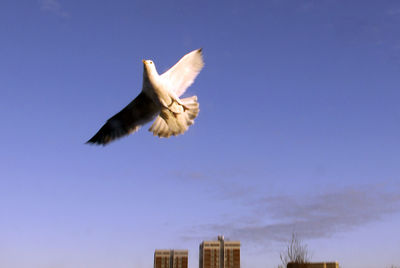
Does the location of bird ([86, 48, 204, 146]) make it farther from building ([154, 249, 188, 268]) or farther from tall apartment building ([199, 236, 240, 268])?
building ([154, 249, 188, 268])

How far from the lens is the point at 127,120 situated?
45.9 ft

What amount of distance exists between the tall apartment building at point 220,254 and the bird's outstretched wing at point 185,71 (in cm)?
7034

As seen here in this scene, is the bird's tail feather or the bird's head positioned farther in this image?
the bird's tail feather

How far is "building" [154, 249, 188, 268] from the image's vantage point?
83.9m

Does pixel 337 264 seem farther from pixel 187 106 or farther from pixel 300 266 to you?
pixel 187 106

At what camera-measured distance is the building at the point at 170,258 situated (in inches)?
3302

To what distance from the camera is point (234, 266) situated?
273 feet

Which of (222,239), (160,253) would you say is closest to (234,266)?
(222,239)

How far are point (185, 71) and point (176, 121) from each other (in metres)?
1.60

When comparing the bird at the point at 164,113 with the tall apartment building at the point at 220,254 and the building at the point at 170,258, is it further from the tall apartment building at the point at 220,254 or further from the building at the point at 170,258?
the building at the point at 170,258

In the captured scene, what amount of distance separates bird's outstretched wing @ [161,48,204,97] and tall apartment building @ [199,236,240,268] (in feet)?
231

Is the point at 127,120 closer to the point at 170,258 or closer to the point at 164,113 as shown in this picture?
the point at 164,113

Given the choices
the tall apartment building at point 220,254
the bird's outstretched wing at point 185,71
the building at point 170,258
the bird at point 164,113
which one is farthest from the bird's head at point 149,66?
the building at point 170,258

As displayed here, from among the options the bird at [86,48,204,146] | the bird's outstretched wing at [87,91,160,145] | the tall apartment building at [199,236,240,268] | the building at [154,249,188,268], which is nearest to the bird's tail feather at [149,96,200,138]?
the bird at [86,48,204,146]
